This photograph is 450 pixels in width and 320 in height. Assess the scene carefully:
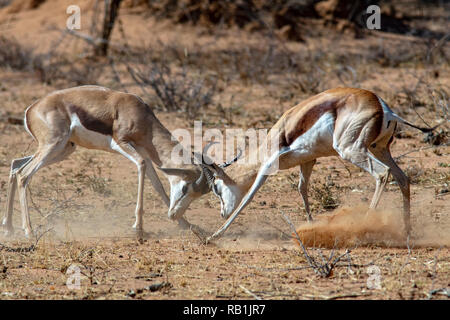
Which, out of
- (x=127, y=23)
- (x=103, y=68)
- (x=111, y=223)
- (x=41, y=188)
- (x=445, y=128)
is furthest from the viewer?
(x=127, y=23)

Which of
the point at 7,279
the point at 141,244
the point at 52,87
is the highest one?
the point at 7,279

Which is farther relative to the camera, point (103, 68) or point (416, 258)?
point (103, 68)

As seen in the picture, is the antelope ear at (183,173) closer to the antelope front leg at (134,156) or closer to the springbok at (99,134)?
the springbok at (99,134)

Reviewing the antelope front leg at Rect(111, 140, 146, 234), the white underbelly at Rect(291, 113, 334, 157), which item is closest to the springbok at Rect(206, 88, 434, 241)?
the white underbelly at Rect(291, 113, 334, 157)

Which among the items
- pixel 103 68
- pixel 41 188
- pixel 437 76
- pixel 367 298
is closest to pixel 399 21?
pixel 437 76

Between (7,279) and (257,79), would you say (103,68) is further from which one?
(7,279)

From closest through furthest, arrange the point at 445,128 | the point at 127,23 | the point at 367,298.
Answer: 1. the point at 367,298
2. the point at 445,128
3. the point at 127,23

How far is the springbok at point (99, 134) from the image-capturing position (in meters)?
7.16

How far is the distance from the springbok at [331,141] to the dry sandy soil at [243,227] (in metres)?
0.38

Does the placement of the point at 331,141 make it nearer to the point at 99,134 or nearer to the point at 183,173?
the point at 183,173

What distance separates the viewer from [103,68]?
15211mm

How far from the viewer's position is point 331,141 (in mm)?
6430

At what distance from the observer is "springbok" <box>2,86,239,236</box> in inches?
282

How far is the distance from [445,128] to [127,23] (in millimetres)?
10883
